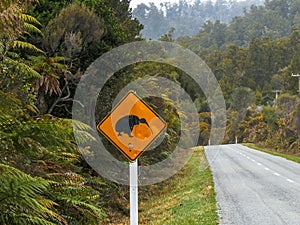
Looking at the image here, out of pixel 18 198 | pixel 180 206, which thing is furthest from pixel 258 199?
pixel 18 198

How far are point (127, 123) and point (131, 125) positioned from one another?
0.16ft

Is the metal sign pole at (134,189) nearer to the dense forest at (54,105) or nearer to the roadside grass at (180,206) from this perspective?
the dense forest at (54,105)

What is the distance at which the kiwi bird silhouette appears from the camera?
5.27 metres

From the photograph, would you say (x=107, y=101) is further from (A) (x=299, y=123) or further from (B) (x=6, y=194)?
(A) (x=299, y=123)

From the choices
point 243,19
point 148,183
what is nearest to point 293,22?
point 243,19

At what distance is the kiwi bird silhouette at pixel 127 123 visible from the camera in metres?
5.27

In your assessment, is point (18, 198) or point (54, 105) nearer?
point (18, 198)

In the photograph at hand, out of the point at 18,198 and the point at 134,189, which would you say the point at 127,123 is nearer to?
the point at 134,189

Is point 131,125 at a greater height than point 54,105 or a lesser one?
lesser

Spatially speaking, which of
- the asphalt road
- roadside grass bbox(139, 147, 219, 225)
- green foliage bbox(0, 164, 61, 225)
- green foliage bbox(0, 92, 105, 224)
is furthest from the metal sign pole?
the asphalt road

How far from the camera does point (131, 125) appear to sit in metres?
5.29

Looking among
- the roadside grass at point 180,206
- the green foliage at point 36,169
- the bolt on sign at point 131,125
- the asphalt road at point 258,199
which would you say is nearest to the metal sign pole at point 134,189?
the bolt on sign at point 131,125

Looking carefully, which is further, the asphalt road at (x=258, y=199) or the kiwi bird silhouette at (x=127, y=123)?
the asphalt road at (x=258, y=199)

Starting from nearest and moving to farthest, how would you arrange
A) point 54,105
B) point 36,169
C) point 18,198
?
1. point 18,198
2. point 36,169
3. point 54,105
